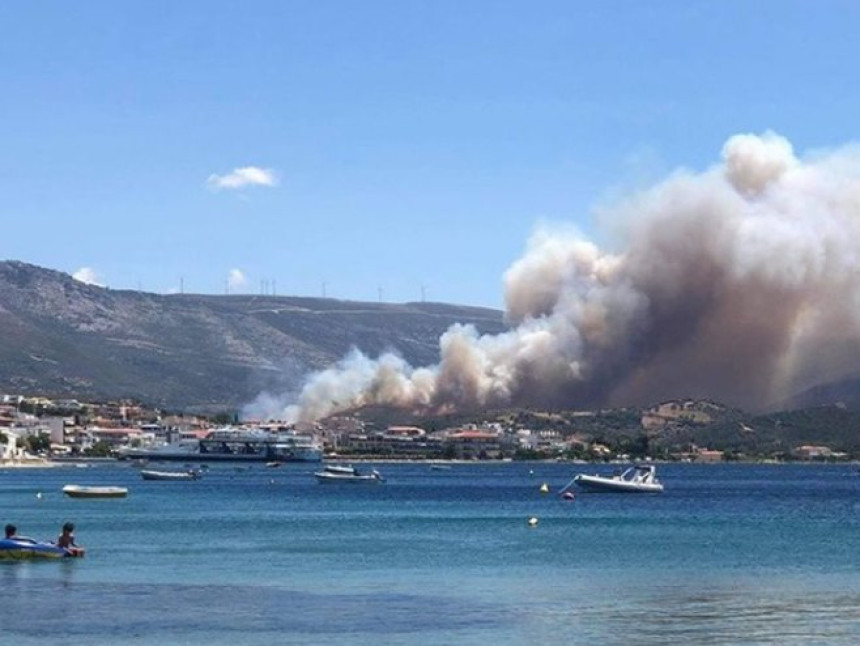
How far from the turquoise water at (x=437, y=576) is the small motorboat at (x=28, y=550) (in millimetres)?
761

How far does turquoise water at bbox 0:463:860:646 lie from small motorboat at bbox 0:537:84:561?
0.76 m

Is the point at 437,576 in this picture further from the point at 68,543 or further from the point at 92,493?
the point at 92,493

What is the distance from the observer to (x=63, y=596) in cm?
5388

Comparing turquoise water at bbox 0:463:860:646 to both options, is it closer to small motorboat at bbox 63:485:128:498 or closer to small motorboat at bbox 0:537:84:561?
small motorboat at bbox 0:537:84:561

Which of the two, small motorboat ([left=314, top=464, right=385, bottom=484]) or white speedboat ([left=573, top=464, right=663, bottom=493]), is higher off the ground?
small motorboat ([left=314, top=464, right=385, bottom=484])

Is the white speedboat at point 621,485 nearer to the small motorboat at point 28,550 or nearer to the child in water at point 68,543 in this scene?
the child in water at point 68,543

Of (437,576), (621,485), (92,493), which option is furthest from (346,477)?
(437,576)

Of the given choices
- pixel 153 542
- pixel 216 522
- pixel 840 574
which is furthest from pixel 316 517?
pixel 840 574

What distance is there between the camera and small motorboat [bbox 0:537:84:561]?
215 feet

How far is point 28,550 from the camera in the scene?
217 ft

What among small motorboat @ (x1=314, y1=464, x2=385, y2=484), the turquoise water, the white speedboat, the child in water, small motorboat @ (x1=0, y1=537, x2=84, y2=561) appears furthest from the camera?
small motorboat @ (x1=314, y1=464, x2=385, y2=484)

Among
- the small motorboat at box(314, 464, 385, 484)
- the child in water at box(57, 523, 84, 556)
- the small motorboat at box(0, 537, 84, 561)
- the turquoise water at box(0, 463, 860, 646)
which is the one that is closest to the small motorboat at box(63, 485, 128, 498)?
the turquoise water at box(0, 463, 860, 646)

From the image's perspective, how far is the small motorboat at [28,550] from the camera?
2579 inches

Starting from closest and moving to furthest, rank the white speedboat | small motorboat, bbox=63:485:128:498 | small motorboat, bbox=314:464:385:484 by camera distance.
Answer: small motorboat, bbox=63:485:128:498, the white speedboat, small motorboat, bbox=314:464:385:484
